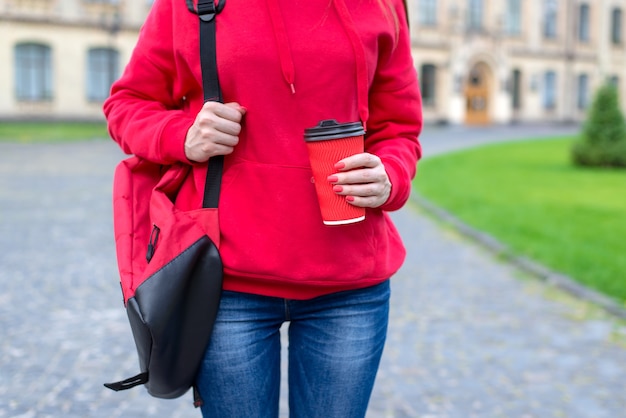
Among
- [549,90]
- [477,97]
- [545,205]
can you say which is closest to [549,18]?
[549,90]

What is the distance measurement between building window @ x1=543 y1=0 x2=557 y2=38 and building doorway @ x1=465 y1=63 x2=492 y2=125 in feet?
17.0

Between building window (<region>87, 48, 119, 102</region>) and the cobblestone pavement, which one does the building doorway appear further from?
the cobblestone pavement

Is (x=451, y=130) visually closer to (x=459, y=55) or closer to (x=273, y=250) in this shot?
(x=459, y=55)

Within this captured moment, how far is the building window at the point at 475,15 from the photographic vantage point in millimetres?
42656

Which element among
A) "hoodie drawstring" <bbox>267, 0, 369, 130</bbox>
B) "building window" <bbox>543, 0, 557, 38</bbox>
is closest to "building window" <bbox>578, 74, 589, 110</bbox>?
"building window" <bbox>543, 0, 557, 38</bbox>

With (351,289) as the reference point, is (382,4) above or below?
above

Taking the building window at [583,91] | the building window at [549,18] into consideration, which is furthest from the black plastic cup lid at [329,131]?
the building window at [583,91]

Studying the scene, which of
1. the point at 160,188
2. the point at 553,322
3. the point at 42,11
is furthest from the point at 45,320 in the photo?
the point at 42,11

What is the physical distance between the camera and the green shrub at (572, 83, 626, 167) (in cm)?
1973

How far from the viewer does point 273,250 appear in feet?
5.89

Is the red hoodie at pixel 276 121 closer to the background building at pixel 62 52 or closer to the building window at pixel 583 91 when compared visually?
the background building at pixel 62 52

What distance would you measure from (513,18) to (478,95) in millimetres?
5165

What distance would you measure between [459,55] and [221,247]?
4178 cm

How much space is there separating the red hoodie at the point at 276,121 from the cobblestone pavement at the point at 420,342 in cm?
253
